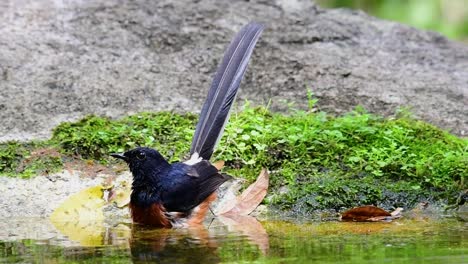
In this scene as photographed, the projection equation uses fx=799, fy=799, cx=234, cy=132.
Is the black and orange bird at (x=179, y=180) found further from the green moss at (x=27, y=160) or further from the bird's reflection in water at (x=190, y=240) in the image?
the green moss at (x=27, y=160)

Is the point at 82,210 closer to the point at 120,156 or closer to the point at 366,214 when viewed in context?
the point at 120,156

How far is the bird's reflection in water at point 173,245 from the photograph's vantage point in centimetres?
344

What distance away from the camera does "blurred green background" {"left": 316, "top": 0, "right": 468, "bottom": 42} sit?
41.5 feet

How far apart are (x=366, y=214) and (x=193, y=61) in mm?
2827

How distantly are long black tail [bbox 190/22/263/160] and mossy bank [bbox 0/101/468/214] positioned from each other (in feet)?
0.76

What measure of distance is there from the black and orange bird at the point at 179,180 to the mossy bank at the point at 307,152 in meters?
0.25

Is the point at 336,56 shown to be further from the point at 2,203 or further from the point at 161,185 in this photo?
the point at 2,203

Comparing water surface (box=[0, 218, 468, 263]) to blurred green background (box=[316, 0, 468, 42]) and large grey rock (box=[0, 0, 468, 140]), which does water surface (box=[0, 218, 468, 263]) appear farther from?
blurred green background (box=[316, 0, 468, 42])

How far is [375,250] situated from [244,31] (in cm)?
266

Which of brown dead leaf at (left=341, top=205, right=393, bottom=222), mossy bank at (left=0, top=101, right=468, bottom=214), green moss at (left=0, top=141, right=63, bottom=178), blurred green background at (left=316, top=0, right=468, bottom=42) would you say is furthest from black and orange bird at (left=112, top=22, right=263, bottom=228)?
blurred green background at (left=316, top=0, right=468, bottom=42)

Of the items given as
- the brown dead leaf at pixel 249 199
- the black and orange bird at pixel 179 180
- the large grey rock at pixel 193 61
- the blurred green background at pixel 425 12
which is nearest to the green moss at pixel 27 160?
the large grey rock at pixel 193 61

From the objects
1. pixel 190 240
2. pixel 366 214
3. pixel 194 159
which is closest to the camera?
pixel 190 240

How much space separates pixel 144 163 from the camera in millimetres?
4996

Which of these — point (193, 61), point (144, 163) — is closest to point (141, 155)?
point (144, 163)
